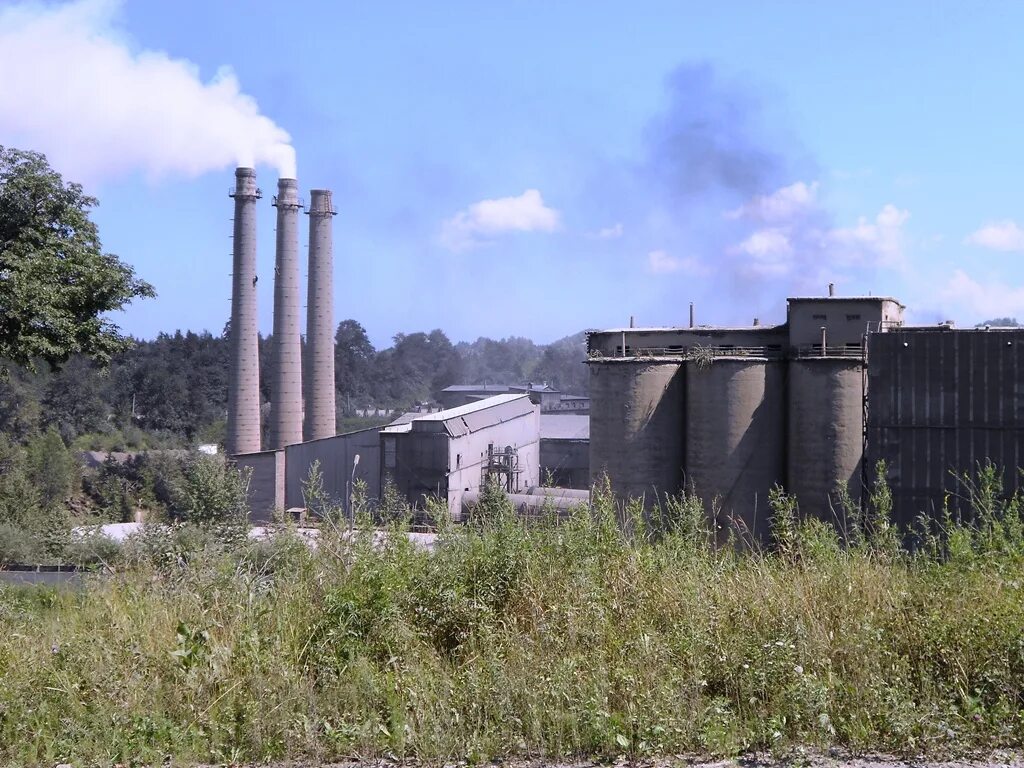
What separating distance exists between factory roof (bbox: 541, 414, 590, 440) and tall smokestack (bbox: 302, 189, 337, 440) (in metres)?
10.2

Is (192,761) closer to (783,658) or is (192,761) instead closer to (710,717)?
(710,717)

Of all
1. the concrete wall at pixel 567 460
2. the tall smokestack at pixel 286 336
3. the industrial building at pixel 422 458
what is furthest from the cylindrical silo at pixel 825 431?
the tall smokestack at pixel 286 336

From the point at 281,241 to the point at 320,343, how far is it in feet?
14.6

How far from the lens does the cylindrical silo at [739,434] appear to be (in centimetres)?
1906

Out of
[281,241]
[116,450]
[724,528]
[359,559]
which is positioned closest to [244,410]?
[281,241]

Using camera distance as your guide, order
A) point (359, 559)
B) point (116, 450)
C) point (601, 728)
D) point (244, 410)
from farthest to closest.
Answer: point (116, 450), point (244, 410), point (359, 559), point (601, 728)

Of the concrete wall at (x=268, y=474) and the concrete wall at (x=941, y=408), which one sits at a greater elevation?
the concrete wall at (x=941, y=408)

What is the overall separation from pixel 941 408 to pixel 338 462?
68.3 feet

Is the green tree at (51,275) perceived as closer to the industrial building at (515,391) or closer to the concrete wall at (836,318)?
the concrete wall at (836,318)

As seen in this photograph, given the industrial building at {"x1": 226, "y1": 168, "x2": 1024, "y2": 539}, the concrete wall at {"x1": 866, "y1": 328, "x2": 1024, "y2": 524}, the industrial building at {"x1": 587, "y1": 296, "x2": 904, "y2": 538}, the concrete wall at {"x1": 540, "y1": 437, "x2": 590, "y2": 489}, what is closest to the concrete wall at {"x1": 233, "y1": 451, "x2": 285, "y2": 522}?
the concrete wall at {"x1": 540, "y1": 437, "x2": 590, "y2": 489}

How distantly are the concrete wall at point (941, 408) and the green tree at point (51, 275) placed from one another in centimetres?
1287

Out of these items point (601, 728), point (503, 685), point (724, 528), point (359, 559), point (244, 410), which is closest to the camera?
point (601, 728)

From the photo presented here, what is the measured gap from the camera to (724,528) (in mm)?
18656

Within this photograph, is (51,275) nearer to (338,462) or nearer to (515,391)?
(338,462)
